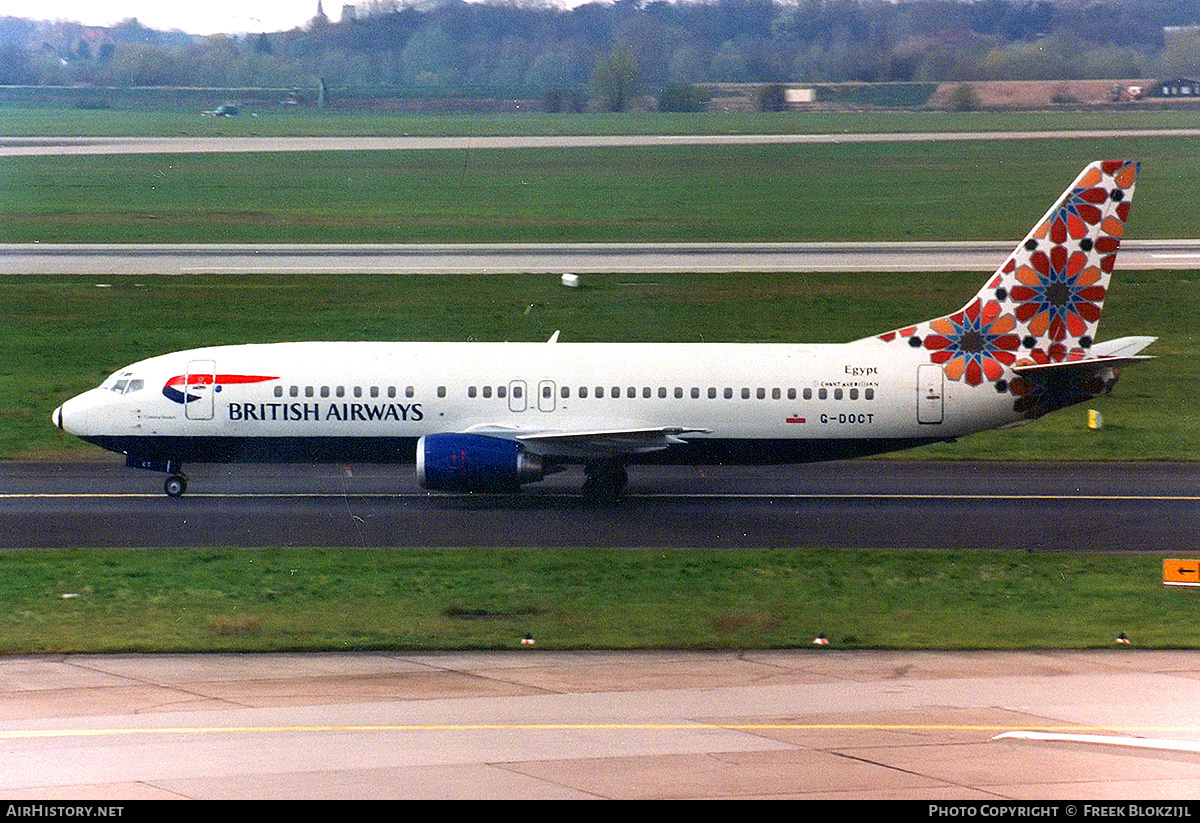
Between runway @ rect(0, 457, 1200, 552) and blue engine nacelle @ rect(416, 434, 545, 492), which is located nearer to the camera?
runway @ rect(0, 457, 1200, 552)

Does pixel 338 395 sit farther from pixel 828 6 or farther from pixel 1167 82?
pixel 1167 82

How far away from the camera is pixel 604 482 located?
34688 millimetres

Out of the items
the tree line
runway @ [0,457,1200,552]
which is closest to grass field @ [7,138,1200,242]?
the tree line

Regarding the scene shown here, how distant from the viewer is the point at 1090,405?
4738 centimetres

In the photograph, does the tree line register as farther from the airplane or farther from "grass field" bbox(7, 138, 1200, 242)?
the airplane

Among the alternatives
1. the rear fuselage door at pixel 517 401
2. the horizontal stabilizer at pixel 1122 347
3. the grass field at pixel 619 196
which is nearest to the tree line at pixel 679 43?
the grass field at pixel 619 196

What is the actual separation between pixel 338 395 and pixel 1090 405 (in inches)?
966

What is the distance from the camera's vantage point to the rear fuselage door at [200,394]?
115ft

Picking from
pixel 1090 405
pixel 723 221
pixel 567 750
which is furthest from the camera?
pixel 723 221

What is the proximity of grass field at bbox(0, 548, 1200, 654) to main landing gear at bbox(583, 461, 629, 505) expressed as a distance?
5154 millimetres

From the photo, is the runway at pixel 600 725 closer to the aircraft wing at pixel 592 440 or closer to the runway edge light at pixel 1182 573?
the runway edge light at pixel 1182 573

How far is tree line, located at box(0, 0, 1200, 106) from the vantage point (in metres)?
54.4

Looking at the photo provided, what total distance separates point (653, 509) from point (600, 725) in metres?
15.3

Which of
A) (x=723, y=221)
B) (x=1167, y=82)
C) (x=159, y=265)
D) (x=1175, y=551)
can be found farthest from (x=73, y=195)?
(x=1175, y=551)
